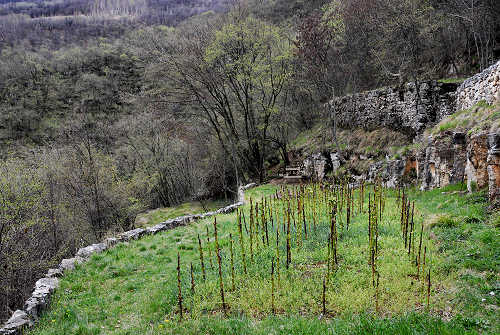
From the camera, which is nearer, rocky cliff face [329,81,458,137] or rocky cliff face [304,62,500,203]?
rocky cliff face [304,62,500,203]

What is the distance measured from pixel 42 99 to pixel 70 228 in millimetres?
42526

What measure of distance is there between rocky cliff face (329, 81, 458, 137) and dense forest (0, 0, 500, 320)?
1.03m

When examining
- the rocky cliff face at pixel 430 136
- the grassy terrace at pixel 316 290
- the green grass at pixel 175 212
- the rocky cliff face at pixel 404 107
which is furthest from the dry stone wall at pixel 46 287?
the rocky cliff face at pixel 404 107

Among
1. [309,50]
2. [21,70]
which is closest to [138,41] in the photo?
[309,50]

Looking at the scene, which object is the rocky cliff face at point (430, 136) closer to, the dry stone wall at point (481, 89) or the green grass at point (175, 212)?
the dry stone wall at point (481, 89)

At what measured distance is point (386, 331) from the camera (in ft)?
10.9

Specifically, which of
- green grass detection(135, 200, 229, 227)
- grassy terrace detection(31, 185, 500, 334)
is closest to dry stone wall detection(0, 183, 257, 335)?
grassy terrace detection(31, 185, 500, 334)

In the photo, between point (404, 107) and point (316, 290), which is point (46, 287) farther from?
point (404, 107)

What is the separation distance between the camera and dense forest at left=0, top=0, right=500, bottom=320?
45.0 ft

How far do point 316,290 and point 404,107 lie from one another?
49.1 feet

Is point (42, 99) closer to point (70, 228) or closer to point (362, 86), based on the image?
point (70, 228)

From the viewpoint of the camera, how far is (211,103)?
2175 cm

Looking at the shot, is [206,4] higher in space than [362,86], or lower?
higher

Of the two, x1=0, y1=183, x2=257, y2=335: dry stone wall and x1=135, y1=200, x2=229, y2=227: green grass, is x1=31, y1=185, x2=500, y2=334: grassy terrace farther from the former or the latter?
x1=135, y1=200, x2=229, y2=227: green grass
